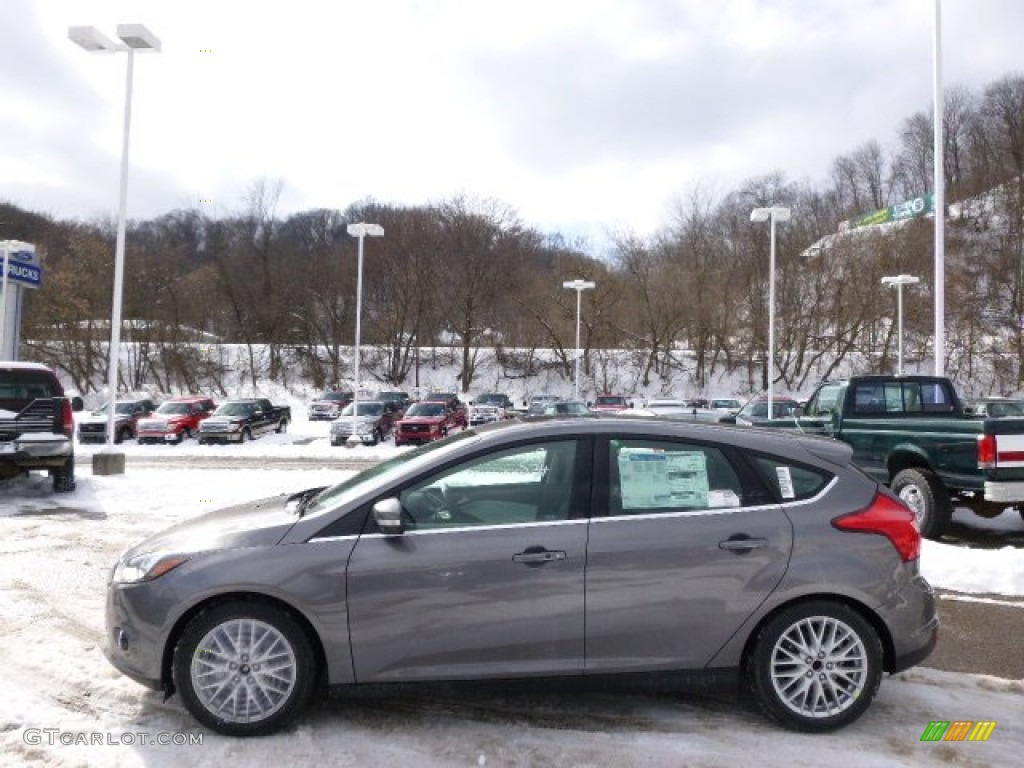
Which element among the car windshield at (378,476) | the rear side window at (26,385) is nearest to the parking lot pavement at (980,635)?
the car windshield at (378,476)

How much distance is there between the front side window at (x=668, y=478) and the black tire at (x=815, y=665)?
65 centimetres

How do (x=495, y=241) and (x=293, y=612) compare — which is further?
(x=495, y=241)

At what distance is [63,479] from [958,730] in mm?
12675

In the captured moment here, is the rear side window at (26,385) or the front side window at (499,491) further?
the rear side window at (26,385)

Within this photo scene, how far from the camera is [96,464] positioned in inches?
602

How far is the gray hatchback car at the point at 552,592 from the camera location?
142 inches

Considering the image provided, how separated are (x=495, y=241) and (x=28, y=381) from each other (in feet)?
163

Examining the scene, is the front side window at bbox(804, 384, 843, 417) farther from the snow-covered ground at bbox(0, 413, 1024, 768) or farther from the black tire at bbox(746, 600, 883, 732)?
the black tire at bbox(746, 600, 883, 732)

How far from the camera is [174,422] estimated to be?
3017cm

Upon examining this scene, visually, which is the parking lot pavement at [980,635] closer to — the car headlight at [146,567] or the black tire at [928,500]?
the black tire at [928,500]

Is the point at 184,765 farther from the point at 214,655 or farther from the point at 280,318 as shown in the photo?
the point at 280,318

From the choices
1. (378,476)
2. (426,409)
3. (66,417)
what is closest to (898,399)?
(378,476)

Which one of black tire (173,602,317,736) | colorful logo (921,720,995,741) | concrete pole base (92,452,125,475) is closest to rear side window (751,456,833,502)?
colorful logo (921,720,995,741)

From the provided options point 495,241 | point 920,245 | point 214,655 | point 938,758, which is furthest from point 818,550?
point 495,241
